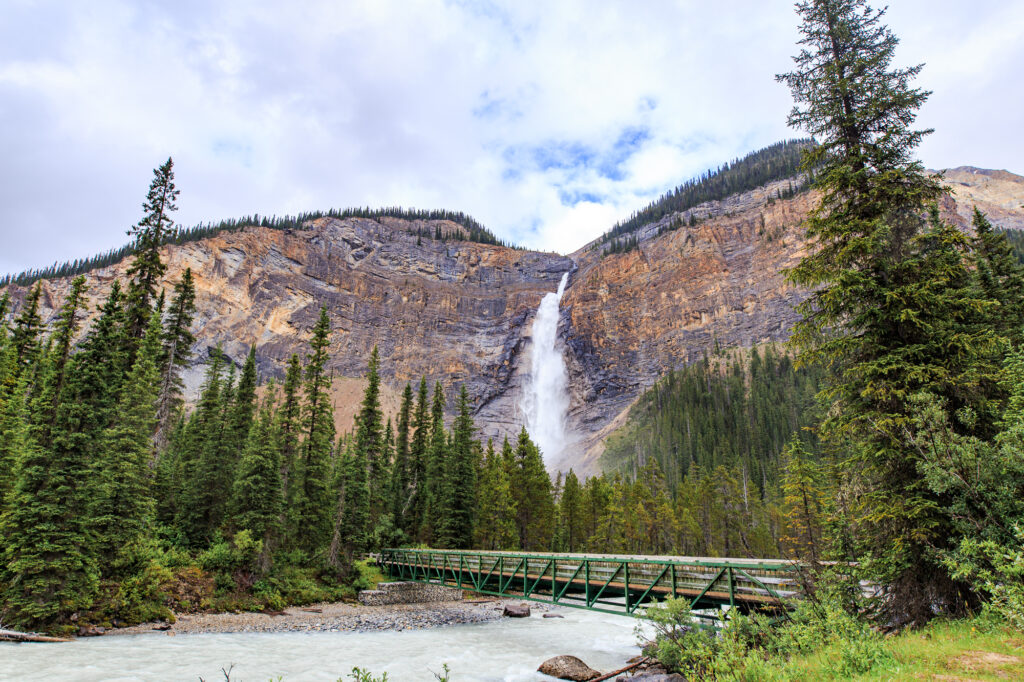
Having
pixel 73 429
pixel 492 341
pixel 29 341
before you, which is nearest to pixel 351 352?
pixel 492 341

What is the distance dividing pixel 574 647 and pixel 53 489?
22502 millimetres

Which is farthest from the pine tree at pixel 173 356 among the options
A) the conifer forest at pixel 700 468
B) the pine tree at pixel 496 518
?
the pine tree at pixel 496 518

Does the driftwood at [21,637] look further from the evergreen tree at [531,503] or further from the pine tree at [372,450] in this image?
the evergreen tree at [531,503]

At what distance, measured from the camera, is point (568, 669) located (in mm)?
16297

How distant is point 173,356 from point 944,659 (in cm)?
3613

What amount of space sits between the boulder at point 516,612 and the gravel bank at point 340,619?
54 centimetres

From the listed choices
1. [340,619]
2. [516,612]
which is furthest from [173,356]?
[516,612]

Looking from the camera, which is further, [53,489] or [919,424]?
[53,489]

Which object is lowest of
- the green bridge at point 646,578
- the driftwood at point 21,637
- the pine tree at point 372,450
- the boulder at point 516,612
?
the boulder at point 516,612

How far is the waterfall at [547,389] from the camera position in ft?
405

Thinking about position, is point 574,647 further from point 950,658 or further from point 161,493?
point 161,493

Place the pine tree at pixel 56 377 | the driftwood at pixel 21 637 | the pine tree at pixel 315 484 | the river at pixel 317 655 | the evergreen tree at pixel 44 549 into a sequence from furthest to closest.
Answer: the pine tree at pixel 315 484, the pine tree at pixel 56 377, the evergreen tree at pixel 44 549, the driftwood at pixel 21 637, the river at pixel 317 655

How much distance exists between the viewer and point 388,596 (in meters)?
34.4

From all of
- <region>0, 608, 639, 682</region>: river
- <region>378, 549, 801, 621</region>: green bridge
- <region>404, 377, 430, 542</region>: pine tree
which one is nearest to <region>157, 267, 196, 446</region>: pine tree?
<region>0, 608, 639, 682</region>: river
